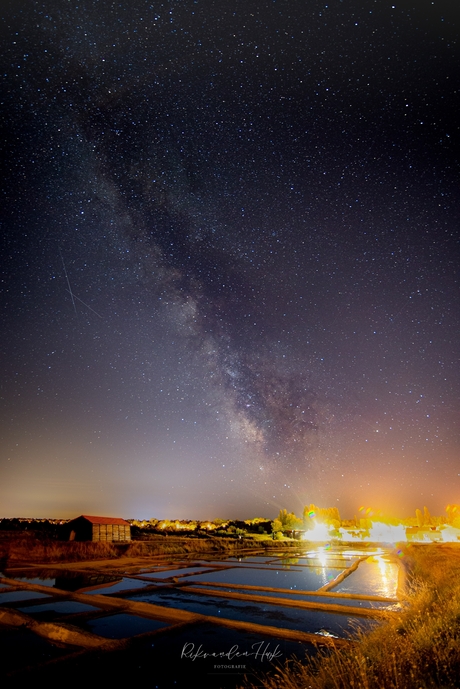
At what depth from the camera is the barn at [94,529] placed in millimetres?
30531

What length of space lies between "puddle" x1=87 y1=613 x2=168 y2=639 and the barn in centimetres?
2456

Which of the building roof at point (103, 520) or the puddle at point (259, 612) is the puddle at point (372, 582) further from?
the building roof at point (103, 520)

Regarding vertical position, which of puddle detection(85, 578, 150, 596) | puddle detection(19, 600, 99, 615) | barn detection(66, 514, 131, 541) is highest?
puddle detection(19, 600, 99, 615)

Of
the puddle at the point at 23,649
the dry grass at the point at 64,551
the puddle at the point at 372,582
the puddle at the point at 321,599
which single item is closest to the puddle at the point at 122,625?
the puddle at the point at 23,649

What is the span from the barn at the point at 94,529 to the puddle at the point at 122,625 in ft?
80.6

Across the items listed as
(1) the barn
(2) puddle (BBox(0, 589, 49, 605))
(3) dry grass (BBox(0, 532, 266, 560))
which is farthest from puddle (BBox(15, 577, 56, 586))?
(1) the barn

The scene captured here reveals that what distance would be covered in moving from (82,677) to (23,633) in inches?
118

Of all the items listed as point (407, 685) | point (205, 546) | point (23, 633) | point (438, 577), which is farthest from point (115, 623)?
point (205, 546)

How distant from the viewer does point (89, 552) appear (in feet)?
73.6

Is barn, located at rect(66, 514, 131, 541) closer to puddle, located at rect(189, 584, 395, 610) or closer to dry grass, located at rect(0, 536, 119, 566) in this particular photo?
dry grass, located at rect(0, 536, 119, 566)

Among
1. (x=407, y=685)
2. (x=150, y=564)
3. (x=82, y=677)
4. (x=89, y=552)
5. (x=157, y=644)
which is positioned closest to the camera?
(x=407, y=685)

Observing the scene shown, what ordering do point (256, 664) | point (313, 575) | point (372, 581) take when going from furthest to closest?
point (313, 575), point (372, 581), point (256, 664)

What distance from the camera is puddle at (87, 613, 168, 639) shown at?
A: 25.6 feet

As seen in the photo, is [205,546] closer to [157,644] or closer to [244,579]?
[244,579]
